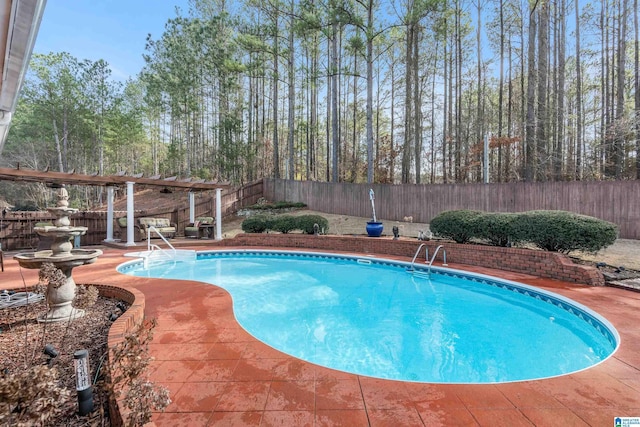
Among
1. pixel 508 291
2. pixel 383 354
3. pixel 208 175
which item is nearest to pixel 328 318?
pixel 383 354

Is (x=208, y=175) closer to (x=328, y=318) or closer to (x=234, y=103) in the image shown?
(x=234, y=103)

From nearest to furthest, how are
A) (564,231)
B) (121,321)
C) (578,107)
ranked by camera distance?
(121,321)
(564,231)
(578,107)

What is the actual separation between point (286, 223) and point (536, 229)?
7091mm

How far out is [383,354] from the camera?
3.36 meters

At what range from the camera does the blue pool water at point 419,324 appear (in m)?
3.11

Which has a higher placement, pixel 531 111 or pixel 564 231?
pixel 531 111

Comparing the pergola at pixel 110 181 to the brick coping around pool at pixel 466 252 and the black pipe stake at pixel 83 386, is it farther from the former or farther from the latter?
the black pipe stake at pixel 83 386

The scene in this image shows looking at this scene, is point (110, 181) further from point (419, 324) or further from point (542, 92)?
point (542, 92)

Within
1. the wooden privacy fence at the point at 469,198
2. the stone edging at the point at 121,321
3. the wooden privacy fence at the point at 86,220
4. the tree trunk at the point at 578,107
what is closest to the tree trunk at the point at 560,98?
the tree trunk at the point at 578,107

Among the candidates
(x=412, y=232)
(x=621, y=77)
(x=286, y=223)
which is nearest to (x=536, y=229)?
(x=412, y=232)

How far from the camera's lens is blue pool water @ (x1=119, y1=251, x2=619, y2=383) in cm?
311

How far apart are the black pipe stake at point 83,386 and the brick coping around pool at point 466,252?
6633 mm

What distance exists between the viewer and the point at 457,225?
24.1ft

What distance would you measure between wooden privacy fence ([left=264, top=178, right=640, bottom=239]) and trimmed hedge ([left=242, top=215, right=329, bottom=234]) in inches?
138
